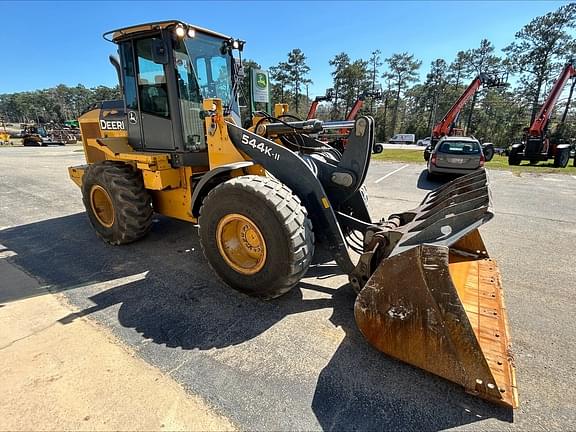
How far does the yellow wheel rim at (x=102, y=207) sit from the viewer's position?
183 inches

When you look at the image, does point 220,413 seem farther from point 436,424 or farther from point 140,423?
point 436,424

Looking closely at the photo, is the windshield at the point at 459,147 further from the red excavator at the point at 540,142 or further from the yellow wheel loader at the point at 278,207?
the red excavator at the point at 540,142

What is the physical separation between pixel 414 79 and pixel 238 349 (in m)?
63.9

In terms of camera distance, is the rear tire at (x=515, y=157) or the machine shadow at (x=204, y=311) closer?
the machine shadow at (x=204, y=311)

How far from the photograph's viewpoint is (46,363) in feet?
7.57

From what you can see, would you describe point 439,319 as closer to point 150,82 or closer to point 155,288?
point 155,288

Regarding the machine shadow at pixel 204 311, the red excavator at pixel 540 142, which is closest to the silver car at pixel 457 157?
the red excavator at pixel 540 142

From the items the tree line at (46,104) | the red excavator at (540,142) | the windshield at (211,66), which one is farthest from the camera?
the tree line at (46,104)

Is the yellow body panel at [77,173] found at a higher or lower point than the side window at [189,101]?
lower

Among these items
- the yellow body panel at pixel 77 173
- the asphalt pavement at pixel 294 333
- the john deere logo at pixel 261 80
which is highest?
the john deere logo at pixel 261 80

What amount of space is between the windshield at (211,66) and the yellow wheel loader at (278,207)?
0.06ft

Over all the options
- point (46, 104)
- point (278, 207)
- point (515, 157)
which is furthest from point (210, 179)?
point (46, 104)

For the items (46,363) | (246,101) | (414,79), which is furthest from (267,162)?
(414,79)

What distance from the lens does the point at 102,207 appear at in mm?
4699
